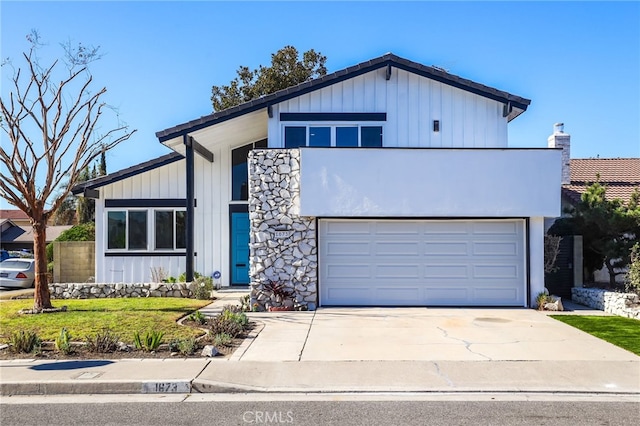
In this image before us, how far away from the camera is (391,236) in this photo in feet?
46.3

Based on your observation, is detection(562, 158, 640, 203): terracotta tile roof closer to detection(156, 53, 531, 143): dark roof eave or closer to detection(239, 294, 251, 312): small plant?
detection(156, 53, 531, 143): dark roof eave

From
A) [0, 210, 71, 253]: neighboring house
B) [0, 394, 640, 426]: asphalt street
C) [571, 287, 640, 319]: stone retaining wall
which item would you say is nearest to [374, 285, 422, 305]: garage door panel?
[571, 287, 640, 319]: stone retaining wall

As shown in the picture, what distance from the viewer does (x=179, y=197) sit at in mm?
18422

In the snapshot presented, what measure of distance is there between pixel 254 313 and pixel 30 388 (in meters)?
6.37

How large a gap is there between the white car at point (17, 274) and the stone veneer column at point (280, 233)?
466 inches

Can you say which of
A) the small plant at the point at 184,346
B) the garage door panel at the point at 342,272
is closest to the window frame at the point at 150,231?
the garage door panel at the point at 342,272

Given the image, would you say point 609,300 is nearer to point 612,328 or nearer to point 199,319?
point 612,328

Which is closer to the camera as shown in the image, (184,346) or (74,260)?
(184,346)

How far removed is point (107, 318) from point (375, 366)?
6.38m

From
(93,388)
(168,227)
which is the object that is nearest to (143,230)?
(168,227)

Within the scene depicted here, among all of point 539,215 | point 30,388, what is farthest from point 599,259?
point 30,388

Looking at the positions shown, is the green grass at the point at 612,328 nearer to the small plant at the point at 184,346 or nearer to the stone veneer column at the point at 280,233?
the stone veneer column at the point at 280,233

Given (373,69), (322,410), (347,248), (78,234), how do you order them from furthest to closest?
(78,234) → (373,69) → (347,248) → (322,410)

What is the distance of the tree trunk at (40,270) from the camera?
12.8 m
